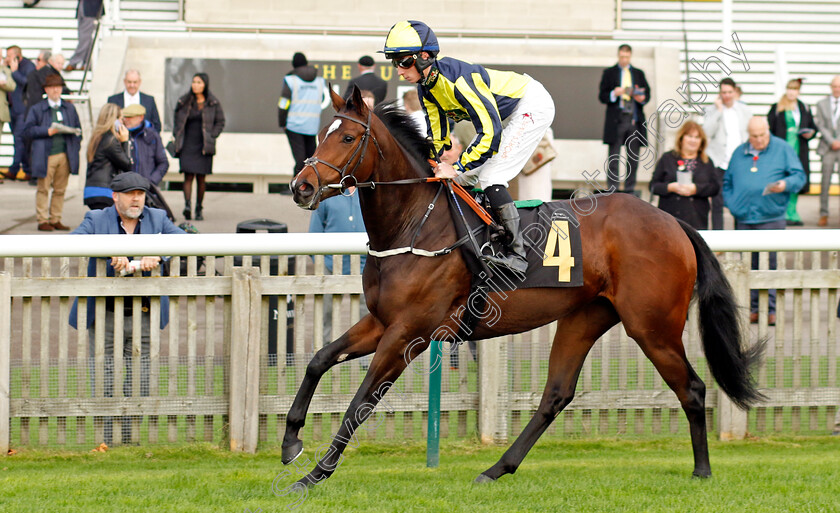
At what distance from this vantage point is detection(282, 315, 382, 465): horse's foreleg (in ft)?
16.6

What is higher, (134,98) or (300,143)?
(134,98)

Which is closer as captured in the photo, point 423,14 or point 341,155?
point 341,155

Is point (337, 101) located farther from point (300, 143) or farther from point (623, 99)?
point (623, 99)

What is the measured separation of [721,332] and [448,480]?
169cm

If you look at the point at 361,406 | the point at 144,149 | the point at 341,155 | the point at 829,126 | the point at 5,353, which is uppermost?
the point at 829,126

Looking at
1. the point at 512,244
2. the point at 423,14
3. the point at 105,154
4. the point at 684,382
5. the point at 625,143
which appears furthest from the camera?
the point at 423,14

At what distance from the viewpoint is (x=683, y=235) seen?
5.72m

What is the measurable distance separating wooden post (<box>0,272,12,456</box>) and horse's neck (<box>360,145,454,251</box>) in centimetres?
218

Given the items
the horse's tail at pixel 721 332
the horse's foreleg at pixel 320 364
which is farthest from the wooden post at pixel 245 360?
the horse's tail at pixel 721 332

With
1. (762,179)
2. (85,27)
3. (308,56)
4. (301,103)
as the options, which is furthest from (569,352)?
(85,27)

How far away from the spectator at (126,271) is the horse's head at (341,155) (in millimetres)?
1706

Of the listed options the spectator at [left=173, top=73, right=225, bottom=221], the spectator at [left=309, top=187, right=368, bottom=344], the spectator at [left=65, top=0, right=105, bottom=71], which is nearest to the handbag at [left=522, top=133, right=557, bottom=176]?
the spectator at [left=309, top=187, right=368, bottom=344]

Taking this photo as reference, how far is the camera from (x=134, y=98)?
11.7 m

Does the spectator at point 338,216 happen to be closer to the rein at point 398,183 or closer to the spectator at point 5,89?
the rein at point 398,183
